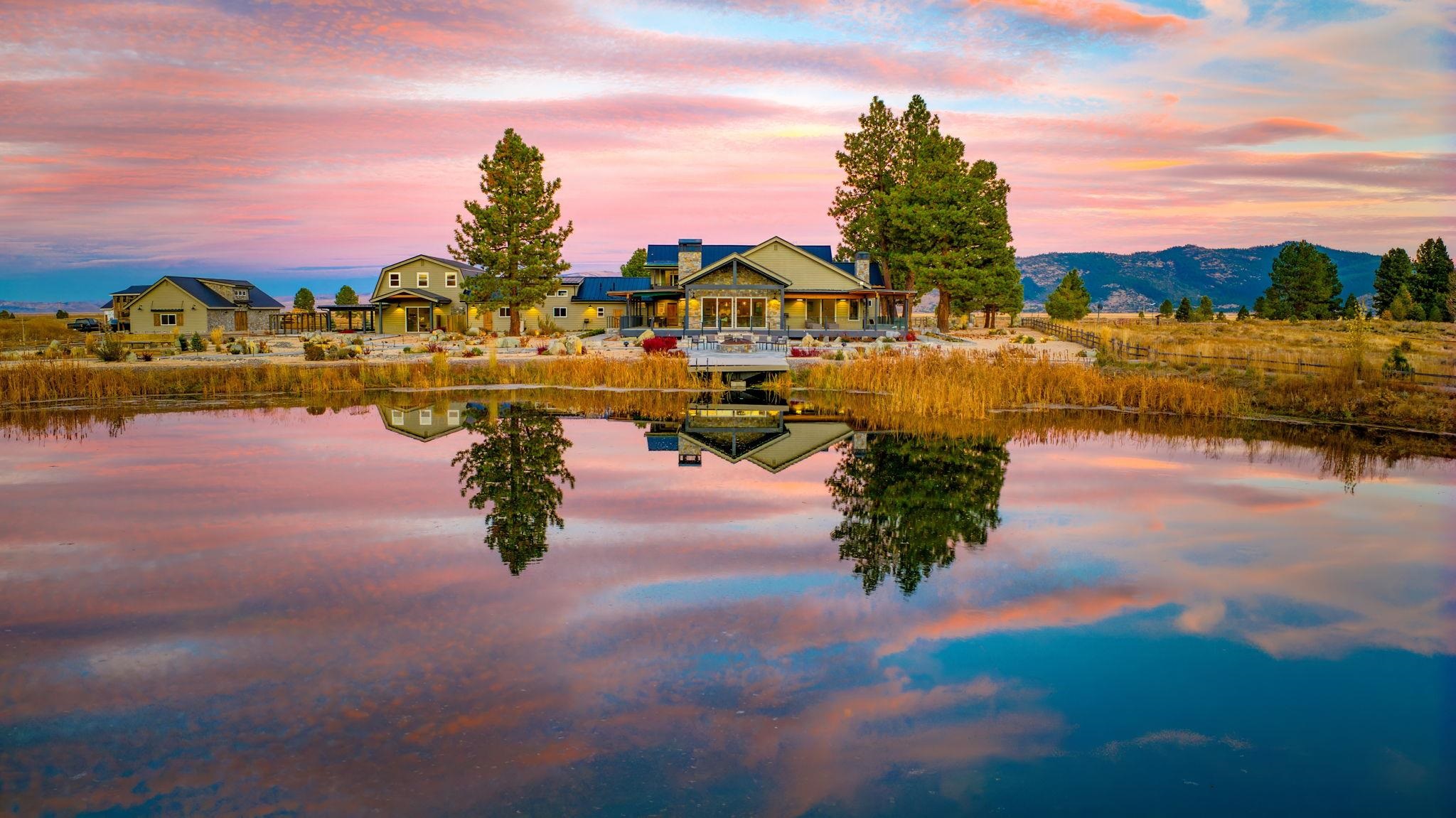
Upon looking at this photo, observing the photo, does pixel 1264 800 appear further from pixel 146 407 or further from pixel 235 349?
pixel 235 349

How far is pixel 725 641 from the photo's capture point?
32.4 feet

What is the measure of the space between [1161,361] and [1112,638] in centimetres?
3431

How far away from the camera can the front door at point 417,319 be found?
67438mm

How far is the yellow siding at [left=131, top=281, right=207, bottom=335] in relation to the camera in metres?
71.3

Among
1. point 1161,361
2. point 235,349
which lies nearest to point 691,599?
point 1161,361

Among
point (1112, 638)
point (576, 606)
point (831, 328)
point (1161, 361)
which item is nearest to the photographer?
point (1112, 638)

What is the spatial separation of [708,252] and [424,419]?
38308 millimetres

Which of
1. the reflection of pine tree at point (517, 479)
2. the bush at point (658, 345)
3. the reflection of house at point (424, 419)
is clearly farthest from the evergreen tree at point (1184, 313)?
the reflection of pine tree at point (517, 479)

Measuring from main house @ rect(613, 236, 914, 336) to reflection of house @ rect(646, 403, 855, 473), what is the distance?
25408 millimetres

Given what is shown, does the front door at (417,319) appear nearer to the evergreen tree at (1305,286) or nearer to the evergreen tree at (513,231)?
the evergreen tree at (513,231)

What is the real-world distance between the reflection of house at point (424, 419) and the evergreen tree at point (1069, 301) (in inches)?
2917

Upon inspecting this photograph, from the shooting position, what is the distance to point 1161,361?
1601 inches

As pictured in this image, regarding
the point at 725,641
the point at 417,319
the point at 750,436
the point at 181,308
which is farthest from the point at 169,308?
the point at 725,641

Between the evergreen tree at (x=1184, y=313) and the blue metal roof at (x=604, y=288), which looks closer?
the blue metal roof at (x=604, y=288)
